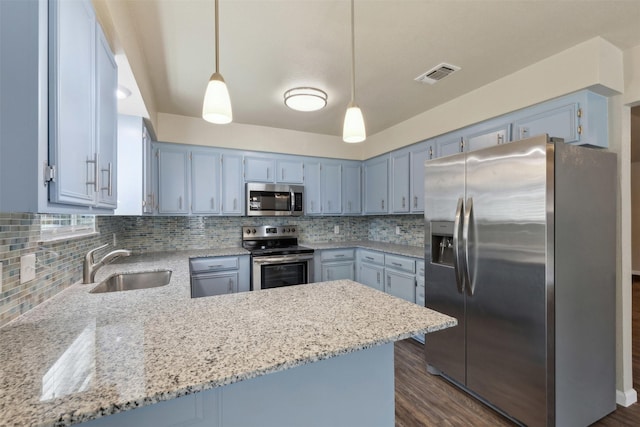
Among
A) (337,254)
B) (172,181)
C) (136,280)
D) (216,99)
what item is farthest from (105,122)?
(337,254)

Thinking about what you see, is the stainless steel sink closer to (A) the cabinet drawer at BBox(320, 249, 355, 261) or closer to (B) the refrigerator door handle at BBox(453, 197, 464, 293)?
(A) the cabinet drawer at BBox(320, 249, 355, 261)

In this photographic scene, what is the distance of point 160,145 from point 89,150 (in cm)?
251

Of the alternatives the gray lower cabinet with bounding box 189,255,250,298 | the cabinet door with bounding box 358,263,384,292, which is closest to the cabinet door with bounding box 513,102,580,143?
the cabinet door with bounding box 358,263,384,292

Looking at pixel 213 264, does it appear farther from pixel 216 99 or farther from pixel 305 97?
pixel 216 99

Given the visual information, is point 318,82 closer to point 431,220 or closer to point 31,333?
point 431,220

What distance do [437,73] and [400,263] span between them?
1.93 metres

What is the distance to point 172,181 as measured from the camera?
11.0 ft

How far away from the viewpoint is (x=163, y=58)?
7.18ft

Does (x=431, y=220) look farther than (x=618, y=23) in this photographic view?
Yes

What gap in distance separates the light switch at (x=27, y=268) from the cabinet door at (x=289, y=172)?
9.12ft

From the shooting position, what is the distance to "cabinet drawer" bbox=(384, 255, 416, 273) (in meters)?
3.09

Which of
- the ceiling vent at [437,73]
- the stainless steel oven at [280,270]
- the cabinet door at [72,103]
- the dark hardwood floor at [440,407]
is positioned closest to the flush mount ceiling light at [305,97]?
the ceiling vent at [437,73]

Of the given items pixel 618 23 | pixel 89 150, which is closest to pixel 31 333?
pixel 89 150

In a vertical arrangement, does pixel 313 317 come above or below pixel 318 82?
below
